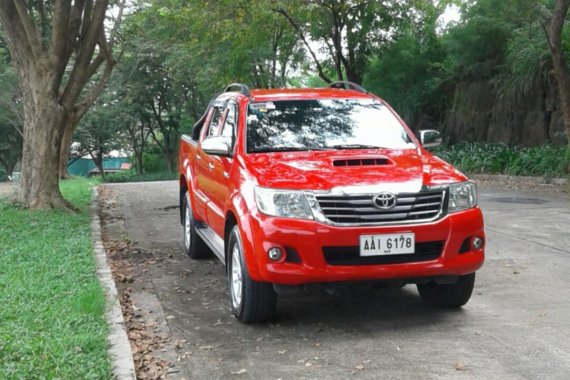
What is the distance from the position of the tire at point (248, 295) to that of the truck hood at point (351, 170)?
1.90 feet

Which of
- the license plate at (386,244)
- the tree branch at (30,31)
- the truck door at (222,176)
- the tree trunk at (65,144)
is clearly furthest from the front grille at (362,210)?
the tree trunk at (65,144)

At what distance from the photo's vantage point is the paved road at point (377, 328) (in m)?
4.59

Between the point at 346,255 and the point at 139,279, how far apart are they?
3062mm

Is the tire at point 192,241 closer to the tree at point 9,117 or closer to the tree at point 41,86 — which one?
the tree at point 41,86

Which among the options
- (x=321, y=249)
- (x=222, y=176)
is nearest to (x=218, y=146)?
(x=222, y=176)

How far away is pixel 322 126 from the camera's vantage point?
6395 millimetres

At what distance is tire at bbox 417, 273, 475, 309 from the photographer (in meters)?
5.71

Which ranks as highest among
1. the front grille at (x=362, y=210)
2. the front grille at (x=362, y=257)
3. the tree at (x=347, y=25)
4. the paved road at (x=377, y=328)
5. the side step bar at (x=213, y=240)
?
the tree at (x=347, y=25)

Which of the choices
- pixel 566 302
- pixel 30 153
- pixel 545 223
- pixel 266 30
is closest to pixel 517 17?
pixel 266 30

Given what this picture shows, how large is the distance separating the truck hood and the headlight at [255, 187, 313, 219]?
0.06 meters

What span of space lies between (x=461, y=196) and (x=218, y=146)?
2101mm

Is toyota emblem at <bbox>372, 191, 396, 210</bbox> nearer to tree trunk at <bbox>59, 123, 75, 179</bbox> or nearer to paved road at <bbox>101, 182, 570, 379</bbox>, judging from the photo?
paved road at <bbox>101, 182, 570, 379</bbox>

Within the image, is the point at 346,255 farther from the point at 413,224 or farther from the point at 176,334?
the point at 176,334

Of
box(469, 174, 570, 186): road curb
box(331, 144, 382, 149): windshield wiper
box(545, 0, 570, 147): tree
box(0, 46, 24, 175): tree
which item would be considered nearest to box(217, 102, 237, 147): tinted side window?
box(331, 144, 382, 149): windshield wiper
